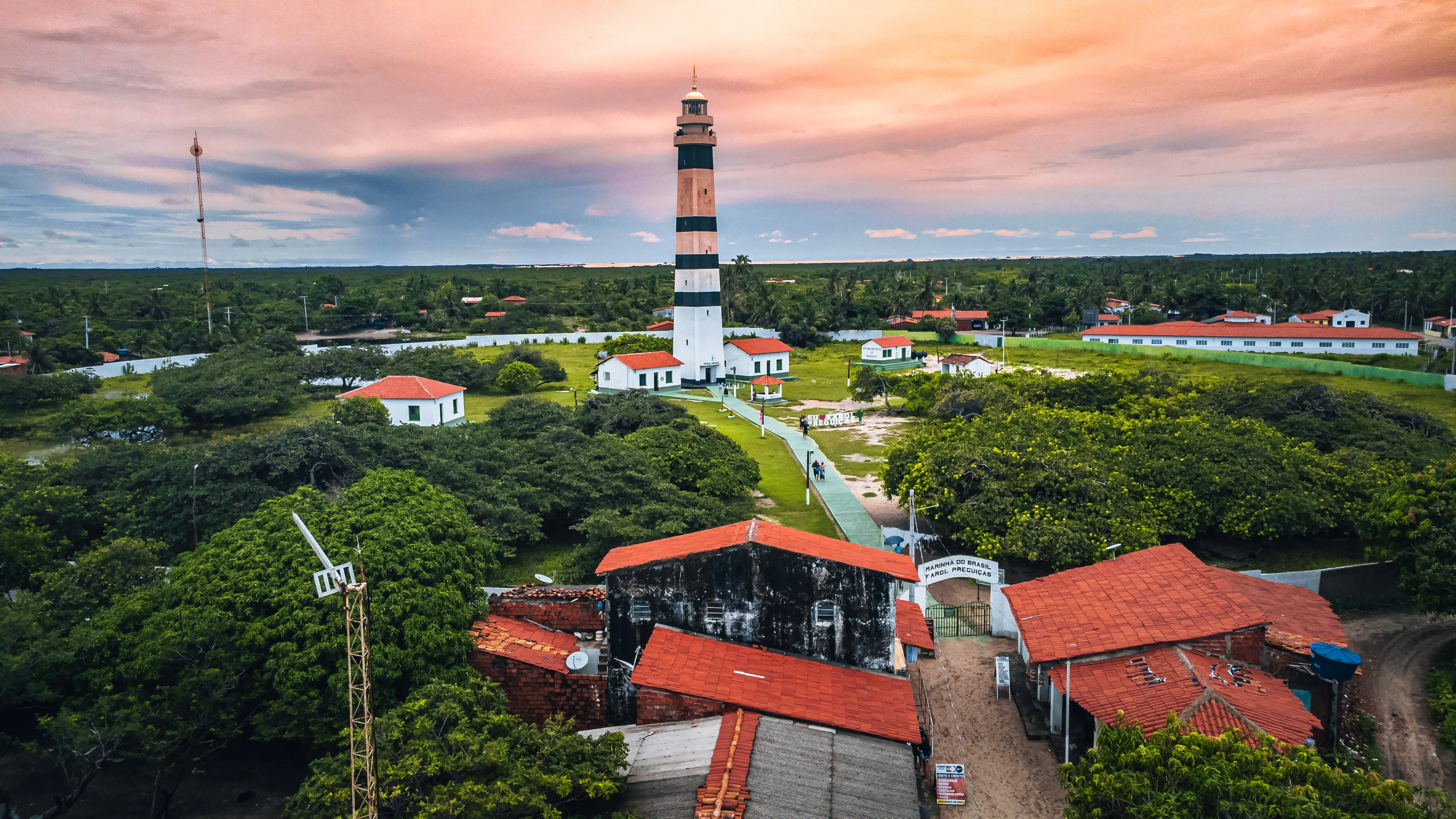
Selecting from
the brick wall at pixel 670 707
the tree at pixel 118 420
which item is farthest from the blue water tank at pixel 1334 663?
the tree at pixel 118 420

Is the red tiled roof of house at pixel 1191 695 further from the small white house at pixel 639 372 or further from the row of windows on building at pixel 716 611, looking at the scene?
the small white house at pixel 639 372

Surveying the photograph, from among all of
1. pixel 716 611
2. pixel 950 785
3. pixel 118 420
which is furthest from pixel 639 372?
pixel 950 785

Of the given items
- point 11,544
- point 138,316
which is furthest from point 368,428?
point 138,316

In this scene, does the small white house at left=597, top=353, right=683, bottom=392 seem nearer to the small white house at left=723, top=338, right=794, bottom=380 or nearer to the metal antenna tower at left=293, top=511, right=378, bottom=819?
the small white house at left=723, top=338, right=794, bottom=380

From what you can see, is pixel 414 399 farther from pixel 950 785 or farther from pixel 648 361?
pixel 950 785

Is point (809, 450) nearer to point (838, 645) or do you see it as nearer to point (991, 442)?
point (991, 442)
